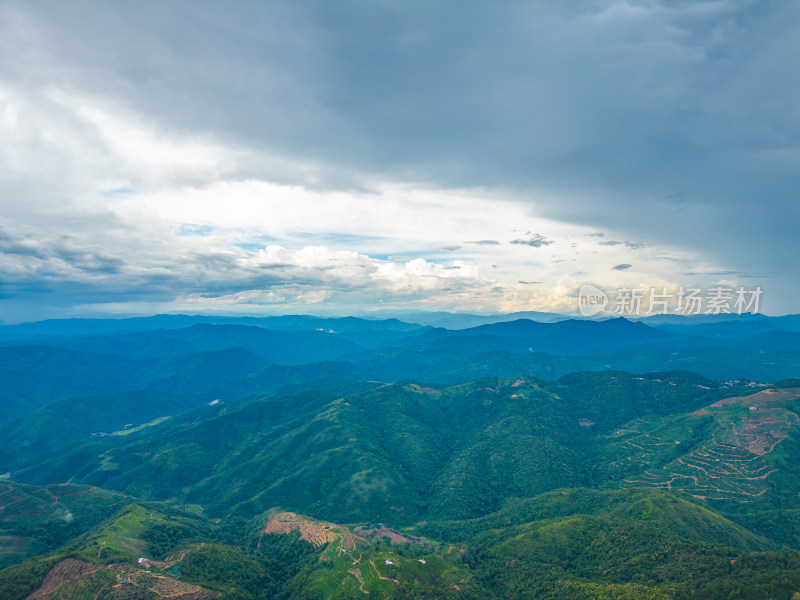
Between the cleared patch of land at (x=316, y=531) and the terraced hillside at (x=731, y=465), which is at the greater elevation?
the terraced hillside at (x=731, y=465)

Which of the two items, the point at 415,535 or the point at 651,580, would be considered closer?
the point at 651,580

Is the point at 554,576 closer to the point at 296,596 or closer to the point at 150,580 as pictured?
the point at 296,596

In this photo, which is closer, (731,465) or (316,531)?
(316,531)

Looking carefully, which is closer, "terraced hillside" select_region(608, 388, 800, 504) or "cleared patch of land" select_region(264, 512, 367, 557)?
"cleared patch of land" select_region(264, 512, 367, 557)

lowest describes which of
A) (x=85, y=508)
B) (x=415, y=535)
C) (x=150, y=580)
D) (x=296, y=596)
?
(x=85, y=508)

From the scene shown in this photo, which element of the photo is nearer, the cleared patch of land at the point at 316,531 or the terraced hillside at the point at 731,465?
the cleared patch of land at the point at 316,531

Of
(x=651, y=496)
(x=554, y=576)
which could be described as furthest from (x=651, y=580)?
(x=651, y=496)

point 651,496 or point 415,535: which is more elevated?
point 651,496

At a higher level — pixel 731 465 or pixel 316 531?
pixel 731 465

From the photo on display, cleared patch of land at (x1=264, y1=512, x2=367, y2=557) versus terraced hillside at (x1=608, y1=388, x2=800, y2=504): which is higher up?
terraced hillside at (x1=608, y1=388, x2=800, y2=504)

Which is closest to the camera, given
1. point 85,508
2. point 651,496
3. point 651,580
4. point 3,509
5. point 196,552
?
point 651,580

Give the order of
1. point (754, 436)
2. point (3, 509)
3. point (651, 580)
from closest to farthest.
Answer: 1. point (651, 580)
2. point (3, 509)
3. point (754, 436)
